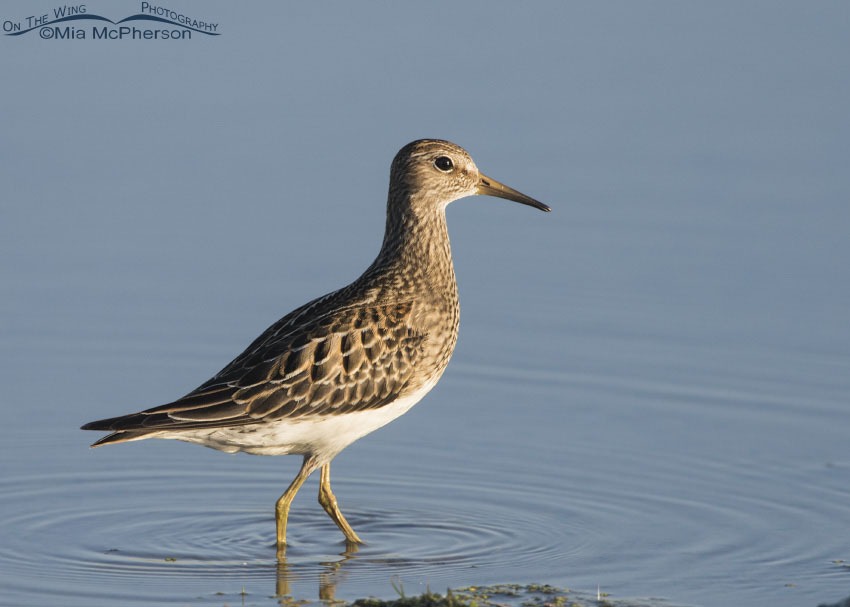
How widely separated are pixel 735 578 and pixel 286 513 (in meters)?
3.11

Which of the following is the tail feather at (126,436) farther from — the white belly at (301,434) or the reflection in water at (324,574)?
the reflection in water at (324,574)

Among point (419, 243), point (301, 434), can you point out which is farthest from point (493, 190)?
point (301, 434)

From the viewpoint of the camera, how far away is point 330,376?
11094mm

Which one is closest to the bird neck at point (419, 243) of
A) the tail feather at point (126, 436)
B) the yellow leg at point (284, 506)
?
the yellow leg at point (284, 506)

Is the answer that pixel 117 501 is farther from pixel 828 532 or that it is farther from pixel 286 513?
pixel 828 532

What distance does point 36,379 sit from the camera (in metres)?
14.3

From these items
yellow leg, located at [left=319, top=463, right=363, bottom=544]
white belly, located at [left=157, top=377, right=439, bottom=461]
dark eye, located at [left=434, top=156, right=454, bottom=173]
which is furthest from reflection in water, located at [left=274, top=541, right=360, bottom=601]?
dark eye, located at [left=434, top=156, right=454, bottom=173]

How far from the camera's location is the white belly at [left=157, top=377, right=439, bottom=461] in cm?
1091

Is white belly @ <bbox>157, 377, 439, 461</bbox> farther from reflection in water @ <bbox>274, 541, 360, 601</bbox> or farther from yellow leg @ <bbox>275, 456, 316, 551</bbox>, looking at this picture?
reflection in water @ <bbox>274, 541, 360, 601</bbox>

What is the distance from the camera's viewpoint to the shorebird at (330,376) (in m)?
10.8

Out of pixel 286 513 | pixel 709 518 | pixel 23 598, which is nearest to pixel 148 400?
pixel 286 513

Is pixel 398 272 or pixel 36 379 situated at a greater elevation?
pixel 398 272

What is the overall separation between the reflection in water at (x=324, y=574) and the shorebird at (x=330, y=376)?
16 centimetres

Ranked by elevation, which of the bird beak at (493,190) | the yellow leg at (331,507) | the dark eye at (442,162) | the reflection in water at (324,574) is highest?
the dark eye at (442,162)
